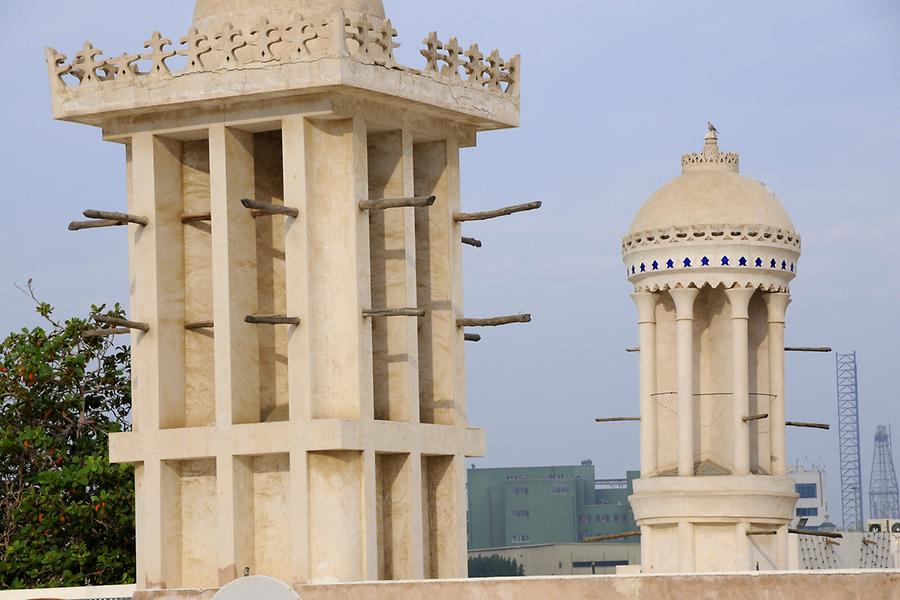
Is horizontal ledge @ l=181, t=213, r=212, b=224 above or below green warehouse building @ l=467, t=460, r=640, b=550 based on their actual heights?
above

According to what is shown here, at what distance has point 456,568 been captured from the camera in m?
18.1

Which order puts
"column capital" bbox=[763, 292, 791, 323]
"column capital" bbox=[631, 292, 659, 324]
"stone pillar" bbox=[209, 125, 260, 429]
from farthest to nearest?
1. "column capital" bbox=[631, 292, 659, 324]
2. "column capital" bbox=[763, 292, 791, 323]
3. "stone pillar" bbox=[209, 125, 260, 429]

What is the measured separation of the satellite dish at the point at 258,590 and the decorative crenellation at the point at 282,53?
4.51 metres

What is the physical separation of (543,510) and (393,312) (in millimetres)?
71674

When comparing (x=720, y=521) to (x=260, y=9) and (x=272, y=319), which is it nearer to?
(x=260, y=9)

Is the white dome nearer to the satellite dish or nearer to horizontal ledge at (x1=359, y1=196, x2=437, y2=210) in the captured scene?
horizontal ledge at (x1=359, y1=196, x2=437, y2=210)

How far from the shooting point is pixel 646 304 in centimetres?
3162

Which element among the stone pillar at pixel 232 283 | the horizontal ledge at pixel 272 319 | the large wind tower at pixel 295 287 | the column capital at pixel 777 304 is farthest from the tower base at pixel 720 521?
the horizontal ledge at pixel 272 319

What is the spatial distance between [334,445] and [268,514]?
107cm

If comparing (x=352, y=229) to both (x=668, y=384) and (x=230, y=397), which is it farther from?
(x=668, y=384)

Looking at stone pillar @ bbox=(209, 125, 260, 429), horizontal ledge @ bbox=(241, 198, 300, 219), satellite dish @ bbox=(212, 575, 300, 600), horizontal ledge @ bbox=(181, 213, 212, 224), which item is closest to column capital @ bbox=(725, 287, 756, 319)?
horizontal ledge @ bbox=(181, 213, 212, 224)

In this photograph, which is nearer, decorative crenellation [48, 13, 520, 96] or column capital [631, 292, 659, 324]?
decorative crenellation [48, 13, 520, 96]

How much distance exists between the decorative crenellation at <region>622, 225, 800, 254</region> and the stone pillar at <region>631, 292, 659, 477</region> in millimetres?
1100

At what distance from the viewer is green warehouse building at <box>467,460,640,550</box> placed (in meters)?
87.6
